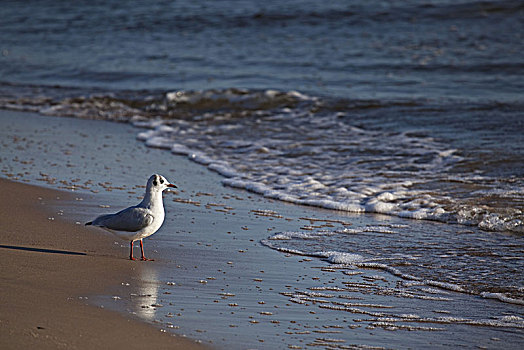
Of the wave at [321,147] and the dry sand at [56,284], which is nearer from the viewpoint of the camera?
the dry sand at [56,284]

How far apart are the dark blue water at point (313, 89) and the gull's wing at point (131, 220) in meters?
2.38

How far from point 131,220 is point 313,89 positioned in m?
8.66

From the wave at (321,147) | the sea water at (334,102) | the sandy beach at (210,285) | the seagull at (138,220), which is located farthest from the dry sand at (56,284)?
the wave at (321,147)

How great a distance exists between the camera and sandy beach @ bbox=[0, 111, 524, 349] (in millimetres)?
3842

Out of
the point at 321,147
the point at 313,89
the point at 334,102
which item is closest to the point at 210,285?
the point at 321,147

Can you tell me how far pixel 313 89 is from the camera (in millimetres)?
13297

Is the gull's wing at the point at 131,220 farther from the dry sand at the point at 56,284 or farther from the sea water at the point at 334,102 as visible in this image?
the sea water at the point at 334,102

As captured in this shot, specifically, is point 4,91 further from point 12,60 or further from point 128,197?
point 128,197

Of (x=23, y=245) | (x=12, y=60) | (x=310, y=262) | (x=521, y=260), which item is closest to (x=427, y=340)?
(x=310, y=262)

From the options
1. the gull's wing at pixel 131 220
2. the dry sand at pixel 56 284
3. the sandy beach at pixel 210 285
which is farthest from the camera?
the gull's wing at pixel 131 220

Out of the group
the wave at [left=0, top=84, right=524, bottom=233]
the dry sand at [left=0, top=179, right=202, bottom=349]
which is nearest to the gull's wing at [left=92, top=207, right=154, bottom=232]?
the dry sand at [left=0, top=179, right=202, bottom=349]

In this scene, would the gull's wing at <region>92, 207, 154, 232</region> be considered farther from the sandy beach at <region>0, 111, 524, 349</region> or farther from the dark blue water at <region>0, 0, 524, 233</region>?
the dark blue water at <region>0, 0, 524, 233</region>

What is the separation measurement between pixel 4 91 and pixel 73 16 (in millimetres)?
9233

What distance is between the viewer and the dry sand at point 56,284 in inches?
142
